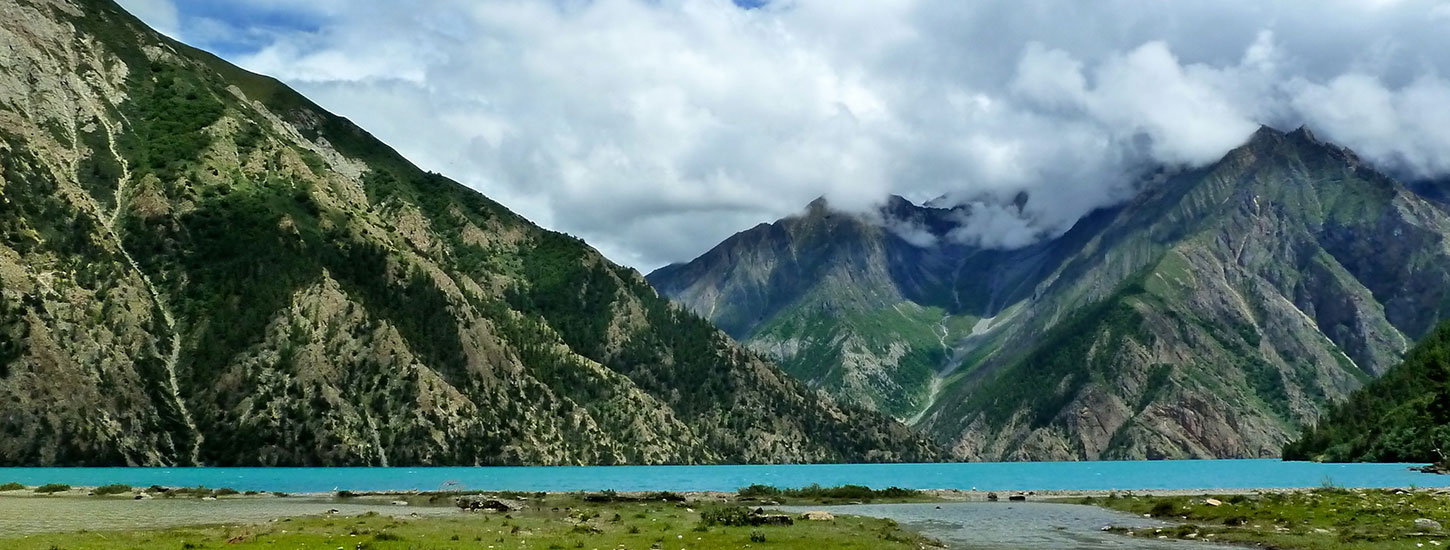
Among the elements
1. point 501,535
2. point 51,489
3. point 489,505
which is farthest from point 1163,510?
point 51,489

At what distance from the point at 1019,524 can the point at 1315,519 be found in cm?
1710

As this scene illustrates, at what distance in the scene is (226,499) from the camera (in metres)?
96.7

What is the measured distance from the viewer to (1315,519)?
67188 millimetres

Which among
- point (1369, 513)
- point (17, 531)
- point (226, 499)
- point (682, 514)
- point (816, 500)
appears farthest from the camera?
point (816, 500)

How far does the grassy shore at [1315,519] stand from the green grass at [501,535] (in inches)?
678

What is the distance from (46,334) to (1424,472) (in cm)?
21942

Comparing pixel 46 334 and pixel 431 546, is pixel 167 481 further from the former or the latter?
pixel 431 546

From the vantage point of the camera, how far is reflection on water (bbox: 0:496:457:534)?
2378 inches

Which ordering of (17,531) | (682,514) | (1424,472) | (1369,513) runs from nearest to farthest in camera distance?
1. (17,531)
2. (1369,513)
3. (682,514)
4. (1424,472)

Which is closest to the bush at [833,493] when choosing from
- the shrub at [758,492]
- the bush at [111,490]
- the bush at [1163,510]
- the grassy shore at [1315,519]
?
the shrub at [758,492]

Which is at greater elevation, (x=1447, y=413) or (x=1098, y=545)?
(x=1447, y=413)

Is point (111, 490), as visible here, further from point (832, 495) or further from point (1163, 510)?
point (1163, 510)

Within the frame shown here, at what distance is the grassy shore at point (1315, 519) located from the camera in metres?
54.1

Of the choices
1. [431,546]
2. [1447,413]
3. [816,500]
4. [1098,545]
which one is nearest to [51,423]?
[816,500]
